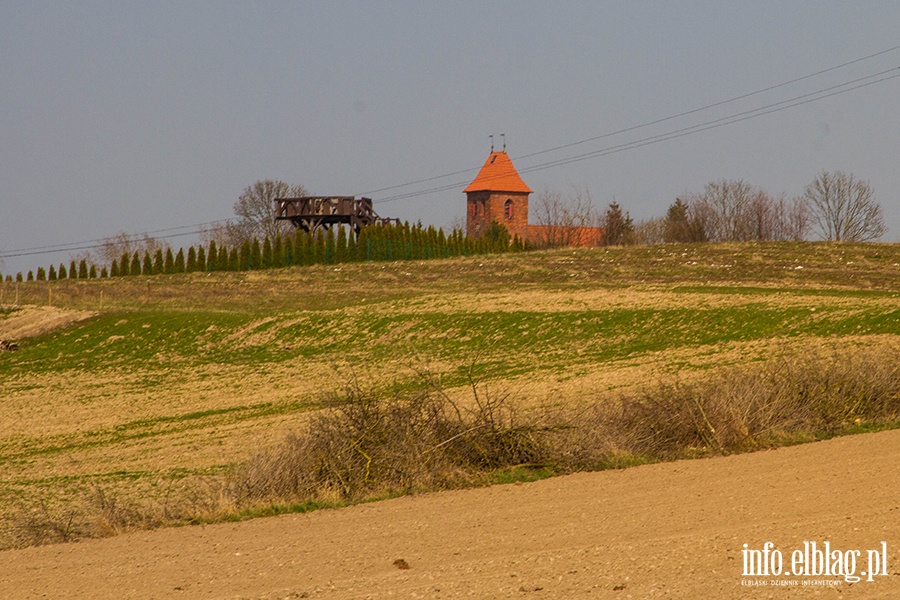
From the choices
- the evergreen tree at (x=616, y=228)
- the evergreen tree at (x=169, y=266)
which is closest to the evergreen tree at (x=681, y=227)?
the evergreen tree at (x=616, y=228)

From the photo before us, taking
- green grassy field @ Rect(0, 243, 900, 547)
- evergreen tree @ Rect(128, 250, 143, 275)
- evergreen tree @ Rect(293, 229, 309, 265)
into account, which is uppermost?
evergreen tree @ Rect(293, 229, 309, 265)

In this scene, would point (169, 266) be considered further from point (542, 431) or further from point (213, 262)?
point (542, 431)

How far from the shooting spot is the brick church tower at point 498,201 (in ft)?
426

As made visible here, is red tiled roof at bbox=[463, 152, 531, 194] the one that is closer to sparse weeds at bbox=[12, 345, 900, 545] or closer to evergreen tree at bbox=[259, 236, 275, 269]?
evergreen tree at bbox=[259, 236, 275, 269]

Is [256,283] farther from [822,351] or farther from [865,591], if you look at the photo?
[865,591]

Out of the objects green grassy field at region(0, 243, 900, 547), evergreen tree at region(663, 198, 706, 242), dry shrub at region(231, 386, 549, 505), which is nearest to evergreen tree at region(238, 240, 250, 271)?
green grassy field at region(0, 243, 900, 547)

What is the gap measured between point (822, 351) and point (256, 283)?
141 ft

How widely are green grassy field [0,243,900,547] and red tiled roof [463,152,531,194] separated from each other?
70.1 m

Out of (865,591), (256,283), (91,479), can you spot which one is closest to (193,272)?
(256,283)

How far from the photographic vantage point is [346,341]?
38688 mm

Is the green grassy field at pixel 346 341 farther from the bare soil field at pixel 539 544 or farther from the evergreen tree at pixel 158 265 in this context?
the evergreen tree at pixel 158 265

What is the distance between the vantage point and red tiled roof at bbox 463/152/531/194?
431 feet

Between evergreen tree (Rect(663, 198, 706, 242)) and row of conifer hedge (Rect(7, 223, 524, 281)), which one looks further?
evergreen tree (Rect(663, 198, 706, 242))

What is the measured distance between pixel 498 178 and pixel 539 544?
125m
